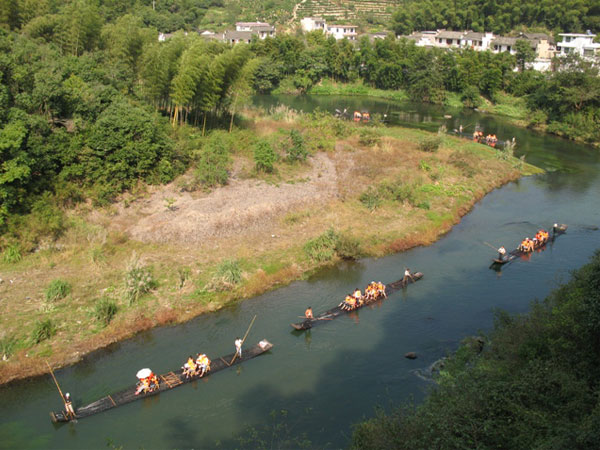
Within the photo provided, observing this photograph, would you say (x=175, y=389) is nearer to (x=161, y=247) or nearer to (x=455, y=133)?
(x=161, y=247)

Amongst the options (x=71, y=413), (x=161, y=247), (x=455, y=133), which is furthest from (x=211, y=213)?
(x=455, y=133)

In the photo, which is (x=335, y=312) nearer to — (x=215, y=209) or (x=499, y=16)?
(x=215, y=209)

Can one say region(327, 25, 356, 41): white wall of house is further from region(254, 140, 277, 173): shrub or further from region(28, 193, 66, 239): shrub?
region(28, 193, 66, 239): shrub

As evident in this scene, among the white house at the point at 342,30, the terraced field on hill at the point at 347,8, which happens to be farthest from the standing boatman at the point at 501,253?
the terraced field on hill at the point at 347,8

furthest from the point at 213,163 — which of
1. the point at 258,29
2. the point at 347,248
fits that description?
the point at 258,29

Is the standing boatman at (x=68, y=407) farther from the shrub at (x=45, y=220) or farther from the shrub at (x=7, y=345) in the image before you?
the shrub at (x=45, y=220)

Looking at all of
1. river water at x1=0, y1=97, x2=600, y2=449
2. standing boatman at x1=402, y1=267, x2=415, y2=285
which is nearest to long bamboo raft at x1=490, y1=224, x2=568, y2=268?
river water at x1=0, y1=97, x2=600, y2=449
